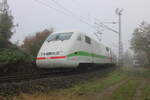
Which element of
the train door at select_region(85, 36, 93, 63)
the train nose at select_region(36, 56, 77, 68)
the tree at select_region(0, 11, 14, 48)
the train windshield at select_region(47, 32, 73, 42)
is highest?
the tree at select_region(0, 11, 14, 48)

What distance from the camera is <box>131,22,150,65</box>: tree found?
3370 cm

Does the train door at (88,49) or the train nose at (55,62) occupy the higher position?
the train door at (88,49)

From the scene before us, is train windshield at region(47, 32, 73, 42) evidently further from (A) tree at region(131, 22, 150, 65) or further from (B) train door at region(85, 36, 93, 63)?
(A) tree at region(131, 22, 150, 65)

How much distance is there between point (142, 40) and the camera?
113 feet

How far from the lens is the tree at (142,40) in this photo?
33.7 metres

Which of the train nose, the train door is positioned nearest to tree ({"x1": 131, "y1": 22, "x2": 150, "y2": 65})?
the train door

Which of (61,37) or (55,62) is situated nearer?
(55,62)

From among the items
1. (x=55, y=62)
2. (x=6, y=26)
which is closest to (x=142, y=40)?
(x=6, y=26)

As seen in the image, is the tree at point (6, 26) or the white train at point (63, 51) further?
the tree at point (6, 26)

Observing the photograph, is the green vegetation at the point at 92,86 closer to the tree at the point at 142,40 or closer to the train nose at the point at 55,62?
the train nose at the point at 55,62

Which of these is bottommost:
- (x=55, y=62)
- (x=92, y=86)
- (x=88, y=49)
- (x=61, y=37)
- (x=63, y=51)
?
(x=92, y=86)

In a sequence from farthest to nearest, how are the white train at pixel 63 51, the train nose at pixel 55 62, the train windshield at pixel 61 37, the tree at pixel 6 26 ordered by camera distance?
the tree at pixel 6 26 → the train windshield at pixel 61 37 → the white train at pixel 63 51 → the train nose at pixel 55 62

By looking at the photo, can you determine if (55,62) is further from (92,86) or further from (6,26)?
(6,26)

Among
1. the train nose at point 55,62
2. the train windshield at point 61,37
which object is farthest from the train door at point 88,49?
the train nose at point 55,62
